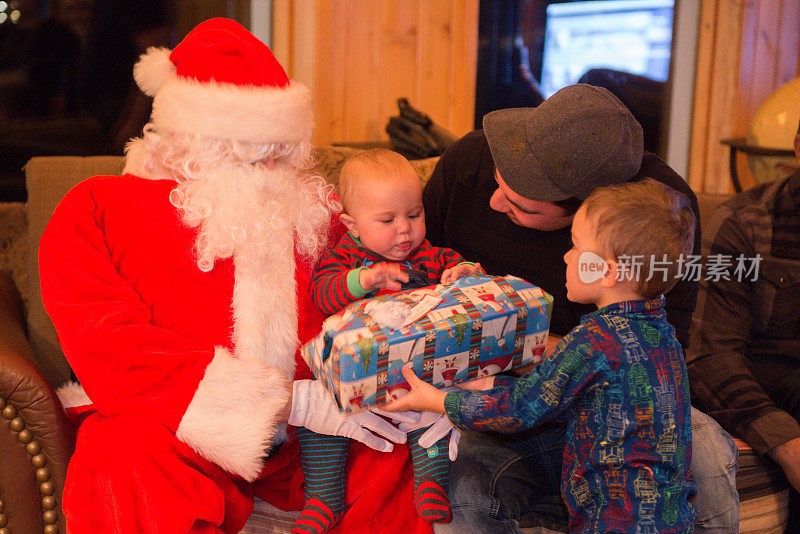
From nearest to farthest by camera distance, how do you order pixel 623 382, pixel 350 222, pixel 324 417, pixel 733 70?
pixel 623 382
pixel 324 417
pixel 350 222
pixel 733 70

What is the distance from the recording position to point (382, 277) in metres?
1.52

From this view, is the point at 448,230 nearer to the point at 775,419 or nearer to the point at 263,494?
the point at 263,494

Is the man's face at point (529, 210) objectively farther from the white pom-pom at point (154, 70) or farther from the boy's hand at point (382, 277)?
the white pom-pom at point (154, 70)

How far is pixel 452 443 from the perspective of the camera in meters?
1.56

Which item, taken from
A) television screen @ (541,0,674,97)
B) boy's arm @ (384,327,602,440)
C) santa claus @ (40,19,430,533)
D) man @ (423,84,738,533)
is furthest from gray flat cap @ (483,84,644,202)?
television screen @ (541,0,674,97)

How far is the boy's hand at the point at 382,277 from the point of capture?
1501 millimetres

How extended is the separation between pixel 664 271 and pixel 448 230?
28.7 inches

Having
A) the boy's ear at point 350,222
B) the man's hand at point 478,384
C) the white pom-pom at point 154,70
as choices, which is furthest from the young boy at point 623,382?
the white pom-pom at point 154,70

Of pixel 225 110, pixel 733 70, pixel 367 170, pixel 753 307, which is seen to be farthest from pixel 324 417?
pixel 733 70

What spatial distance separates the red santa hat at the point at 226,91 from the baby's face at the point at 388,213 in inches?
8.7

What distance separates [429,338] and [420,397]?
129mm

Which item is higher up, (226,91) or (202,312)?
(226,91)

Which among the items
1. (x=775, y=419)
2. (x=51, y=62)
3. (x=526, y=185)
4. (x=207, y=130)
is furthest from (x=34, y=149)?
(x=775, y=419)

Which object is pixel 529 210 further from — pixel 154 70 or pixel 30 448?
pixel 30 448
